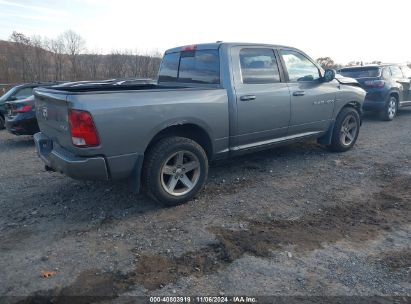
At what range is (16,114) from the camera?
7941 mm

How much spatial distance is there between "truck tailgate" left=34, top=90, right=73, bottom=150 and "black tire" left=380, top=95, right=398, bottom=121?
9.25 m

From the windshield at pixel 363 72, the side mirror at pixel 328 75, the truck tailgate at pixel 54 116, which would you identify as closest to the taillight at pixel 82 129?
the truck tailgate at pixel 54 116

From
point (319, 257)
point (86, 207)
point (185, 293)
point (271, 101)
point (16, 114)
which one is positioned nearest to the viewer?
point (185, 293)

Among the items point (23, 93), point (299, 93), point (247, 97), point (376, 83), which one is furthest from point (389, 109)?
point (23, 93)

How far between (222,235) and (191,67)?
2.68 m

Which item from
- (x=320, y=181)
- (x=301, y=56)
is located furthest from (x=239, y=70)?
(x=320, y=181)

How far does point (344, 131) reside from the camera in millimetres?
6363

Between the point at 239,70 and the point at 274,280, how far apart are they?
2.86 meters

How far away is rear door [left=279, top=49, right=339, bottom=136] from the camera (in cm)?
528

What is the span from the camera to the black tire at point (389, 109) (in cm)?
988

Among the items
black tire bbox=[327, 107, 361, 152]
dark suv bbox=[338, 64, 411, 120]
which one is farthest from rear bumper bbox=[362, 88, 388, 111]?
black tire bbox=[327, 107, 361, 152]

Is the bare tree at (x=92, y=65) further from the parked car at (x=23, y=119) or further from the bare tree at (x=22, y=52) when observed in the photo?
the parked car at (x=23, y=119)

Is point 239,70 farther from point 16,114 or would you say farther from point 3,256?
point 16,114

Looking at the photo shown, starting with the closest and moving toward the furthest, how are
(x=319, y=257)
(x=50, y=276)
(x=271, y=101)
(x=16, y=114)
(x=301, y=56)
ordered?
(x=50, y=276)
(x=319, y=257)
(x=271, y=101)
(x=301, y=56)
(x=16, y=114)
